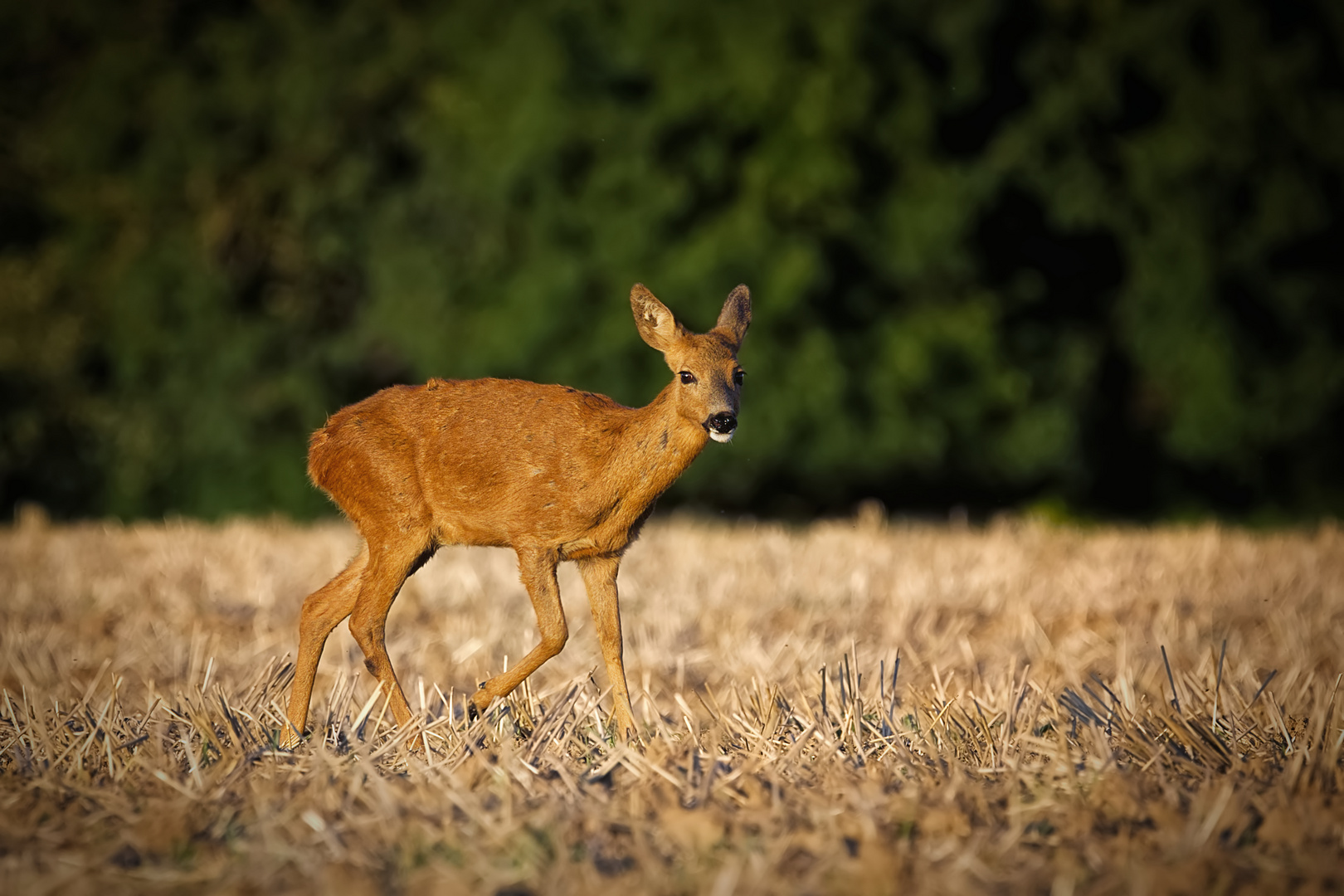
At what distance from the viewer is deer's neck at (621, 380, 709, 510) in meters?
4.92

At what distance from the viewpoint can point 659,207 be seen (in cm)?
1412

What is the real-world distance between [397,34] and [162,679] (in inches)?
449

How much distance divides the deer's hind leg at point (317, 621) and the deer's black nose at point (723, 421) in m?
1.42

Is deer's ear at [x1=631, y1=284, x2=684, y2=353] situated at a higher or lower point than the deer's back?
higher

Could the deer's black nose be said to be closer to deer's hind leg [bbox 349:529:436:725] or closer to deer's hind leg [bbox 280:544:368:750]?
deer's hind leg [bbox 349:529:436:725]

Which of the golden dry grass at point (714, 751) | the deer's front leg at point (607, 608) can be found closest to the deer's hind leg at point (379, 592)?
the golden dry grass at point (714, 751)

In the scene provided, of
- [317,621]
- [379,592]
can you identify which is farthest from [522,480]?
[317,621]

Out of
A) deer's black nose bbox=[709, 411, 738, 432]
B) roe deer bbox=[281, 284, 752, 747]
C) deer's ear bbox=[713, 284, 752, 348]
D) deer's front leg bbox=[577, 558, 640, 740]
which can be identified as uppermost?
deer's ear bbox=[713, 284, 752, 348]

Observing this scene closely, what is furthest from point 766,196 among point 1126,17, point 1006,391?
point 1126,17

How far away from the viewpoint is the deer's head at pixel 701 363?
4.79m

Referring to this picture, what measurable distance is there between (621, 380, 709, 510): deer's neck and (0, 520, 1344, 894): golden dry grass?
689 mm

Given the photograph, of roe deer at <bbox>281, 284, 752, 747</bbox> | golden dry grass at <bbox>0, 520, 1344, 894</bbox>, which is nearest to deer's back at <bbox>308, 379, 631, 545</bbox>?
roe deer at <bbox>281, 284, 752, 747</bbox>

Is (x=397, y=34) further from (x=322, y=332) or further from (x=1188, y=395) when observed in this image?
(x=1188, y=395)

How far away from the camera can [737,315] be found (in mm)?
5387
